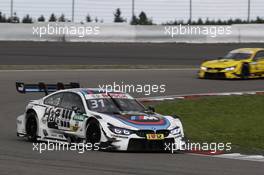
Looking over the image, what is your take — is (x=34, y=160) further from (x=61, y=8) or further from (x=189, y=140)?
(x=61, y=8)

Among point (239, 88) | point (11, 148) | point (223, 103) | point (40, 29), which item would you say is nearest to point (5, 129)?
point (11, 148)

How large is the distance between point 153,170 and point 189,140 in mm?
4785

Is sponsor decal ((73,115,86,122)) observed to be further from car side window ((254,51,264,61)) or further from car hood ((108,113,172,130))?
car side window ((254,51,264,61))

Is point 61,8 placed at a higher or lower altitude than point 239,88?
higher

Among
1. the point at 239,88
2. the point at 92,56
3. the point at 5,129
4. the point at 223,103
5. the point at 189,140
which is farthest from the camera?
the point at 92,56

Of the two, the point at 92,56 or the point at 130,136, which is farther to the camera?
the point at 92,56

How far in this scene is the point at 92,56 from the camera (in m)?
34.9

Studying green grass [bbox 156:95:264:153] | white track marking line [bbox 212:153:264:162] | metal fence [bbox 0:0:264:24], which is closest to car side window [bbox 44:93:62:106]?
green grass [bbox 156:95:264:153]

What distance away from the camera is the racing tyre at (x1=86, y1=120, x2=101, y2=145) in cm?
1323

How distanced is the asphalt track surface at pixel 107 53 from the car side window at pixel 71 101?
1771cm

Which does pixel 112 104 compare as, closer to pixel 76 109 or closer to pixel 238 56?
pixel 76 109

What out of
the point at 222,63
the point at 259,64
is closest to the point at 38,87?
the point at 222,63

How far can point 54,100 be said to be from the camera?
14789mm

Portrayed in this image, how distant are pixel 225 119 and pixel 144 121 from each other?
5.32m
